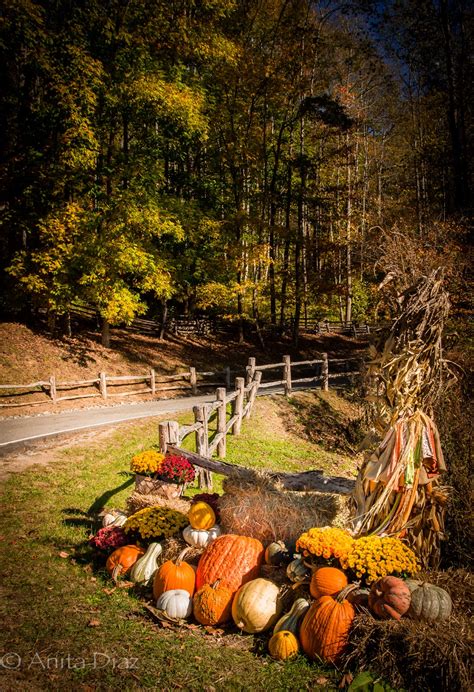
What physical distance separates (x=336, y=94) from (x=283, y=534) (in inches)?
969

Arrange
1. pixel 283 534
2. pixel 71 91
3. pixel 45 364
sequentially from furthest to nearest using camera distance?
pixel 45 364
pixel 71 91
pixel 283 534

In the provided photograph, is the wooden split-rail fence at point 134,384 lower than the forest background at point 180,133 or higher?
lower

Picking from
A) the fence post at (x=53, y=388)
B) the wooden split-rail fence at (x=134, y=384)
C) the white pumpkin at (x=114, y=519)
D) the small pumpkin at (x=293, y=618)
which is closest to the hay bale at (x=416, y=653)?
the small pumpkin at (x=293, y=618)

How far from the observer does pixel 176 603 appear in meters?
4.39

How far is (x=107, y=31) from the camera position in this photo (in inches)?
615

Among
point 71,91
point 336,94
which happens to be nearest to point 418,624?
point 71,91

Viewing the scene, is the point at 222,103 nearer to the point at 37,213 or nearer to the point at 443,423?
the point at 37,213

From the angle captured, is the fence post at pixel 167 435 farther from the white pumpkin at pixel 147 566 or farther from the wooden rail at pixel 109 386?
the wooden rail at pixel 109 386

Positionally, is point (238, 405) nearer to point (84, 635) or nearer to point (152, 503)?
point (152, 503)

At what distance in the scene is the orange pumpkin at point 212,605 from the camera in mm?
4293

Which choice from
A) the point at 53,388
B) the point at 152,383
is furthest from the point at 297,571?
the point at 152,383

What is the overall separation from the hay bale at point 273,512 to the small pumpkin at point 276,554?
20cm

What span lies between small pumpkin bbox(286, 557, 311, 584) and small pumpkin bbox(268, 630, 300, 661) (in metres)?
0.51

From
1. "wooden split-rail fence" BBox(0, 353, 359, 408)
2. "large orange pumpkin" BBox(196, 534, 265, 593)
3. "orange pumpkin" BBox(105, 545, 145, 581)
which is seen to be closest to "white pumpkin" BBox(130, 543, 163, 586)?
"orange pumpkin" BBox(105, 545, 145, 581)
